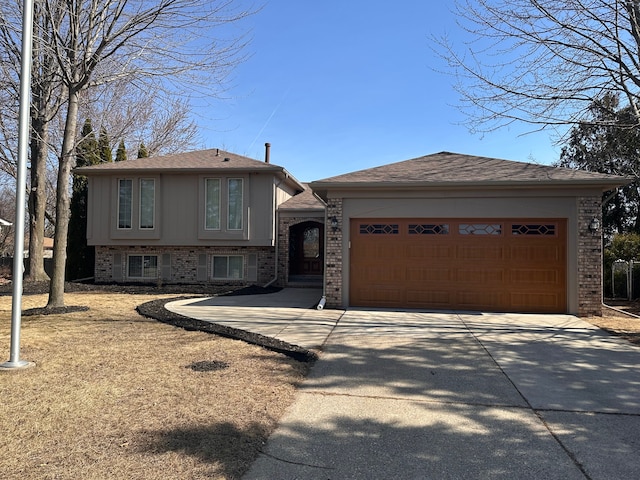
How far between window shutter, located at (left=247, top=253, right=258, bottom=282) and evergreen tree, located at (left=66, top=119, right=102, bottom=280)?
716 centimetres

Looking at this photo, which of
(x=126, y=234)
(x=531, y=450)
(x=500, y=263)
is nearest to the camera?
(x=531, y=450)

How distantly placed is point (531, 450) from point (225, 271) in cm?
1336

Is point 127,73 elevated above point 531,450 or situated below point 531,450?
above

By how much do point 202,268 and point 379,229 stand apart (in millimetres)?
7897

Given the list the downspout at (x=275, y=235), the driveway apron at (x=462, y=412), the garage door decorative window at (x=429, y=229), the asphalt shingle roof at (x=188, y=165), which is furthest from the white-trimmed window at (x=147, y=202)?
the driveway apron at (x=462, y=412)

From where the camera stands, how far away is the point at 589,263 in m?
9.30

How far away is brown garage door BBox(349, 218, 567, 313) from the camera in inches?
378

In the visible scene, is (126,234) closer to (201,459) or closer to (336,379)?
(336,379)

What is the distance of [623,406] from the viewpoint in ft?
13.6

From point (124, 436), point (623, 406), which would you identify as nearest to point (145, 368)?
point (124, 436)

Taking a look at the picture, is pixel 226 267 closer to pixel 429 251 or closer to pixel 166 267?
pixel 166 267

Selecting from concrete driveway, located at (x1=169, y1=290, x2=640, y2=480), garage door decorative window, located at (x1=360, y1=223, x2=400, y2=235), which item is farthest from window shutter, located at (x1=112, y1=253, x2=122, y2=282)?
concrete driveway, located at (x1=169, y1=290, x2=640, y2=480)

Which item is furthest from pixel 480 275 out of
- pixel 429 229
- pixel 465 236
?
pixel 429 229

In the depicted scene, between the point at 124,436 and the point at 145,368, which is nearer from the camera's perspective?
the point at 124,436
